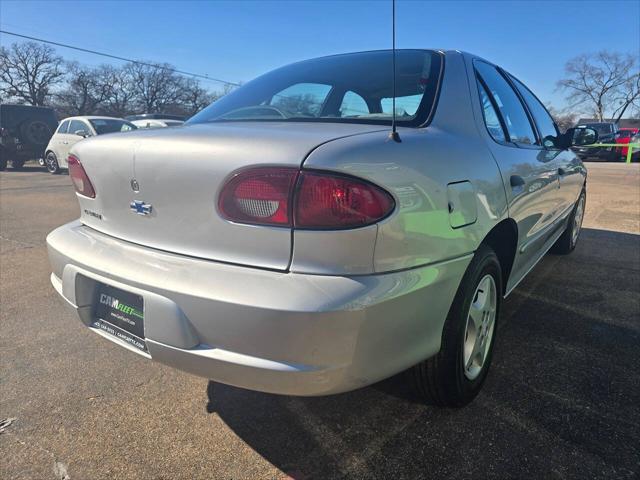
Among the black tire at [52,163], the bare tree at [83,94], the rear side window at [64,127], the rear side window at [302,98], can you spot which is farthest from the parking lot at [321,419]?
the bare tree at [83,94]

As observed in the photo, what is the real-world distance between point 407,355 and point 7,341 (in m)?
2.43

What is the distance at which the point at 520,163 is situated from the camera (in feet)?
7.65

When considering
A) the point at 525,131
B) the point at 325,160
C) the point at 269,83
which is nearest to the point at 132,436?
the point at 325,160

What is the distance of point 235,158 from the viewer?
142 cm

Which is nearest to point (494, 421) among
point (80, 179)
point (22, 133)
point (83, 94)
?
point (80, 179)

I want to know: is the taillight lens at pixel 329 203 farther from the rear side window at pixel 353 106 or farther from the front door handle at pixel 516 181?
the front door handle at pixel 516 181

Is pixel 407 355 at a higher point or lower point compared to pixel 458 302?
lower

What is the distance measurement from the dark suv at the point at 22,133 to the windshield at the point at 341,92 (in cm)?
1603

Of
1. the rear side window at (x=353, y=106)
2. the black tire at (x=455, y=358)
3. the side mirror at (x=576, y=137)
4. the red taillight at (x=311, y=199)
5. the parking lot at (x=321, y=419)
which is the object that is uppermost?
the rear side window at (x=353, y=106)

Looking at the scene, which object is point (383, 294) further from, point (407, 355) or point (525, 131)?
point (525, 131)

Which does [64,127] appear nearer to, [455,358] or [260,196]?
[260,196]

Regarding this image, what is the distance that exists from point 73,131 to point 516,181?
13.4 metres

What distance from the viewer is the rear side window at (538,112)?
10.3ft

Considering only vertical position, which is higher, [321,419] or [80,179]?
[80,179]
